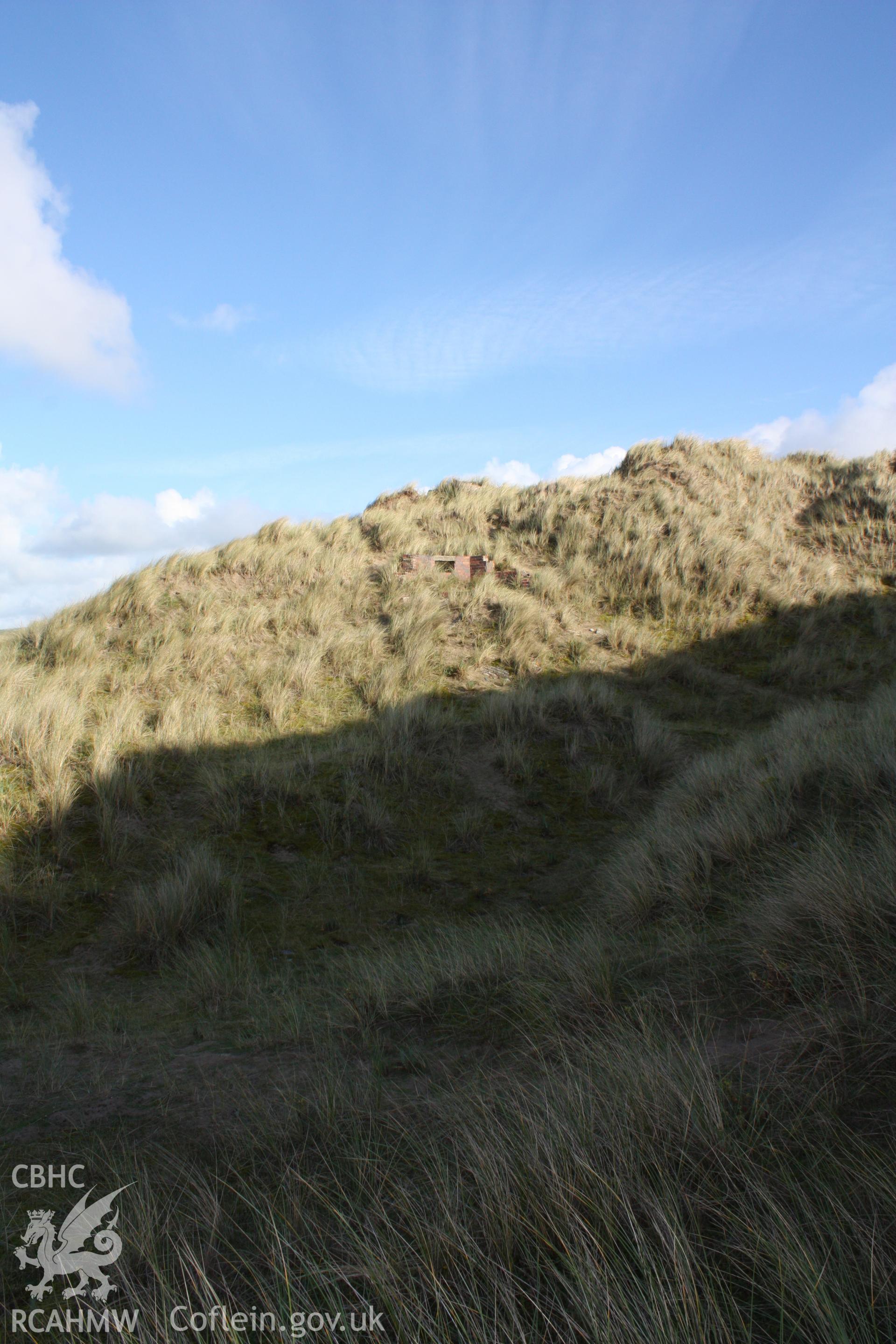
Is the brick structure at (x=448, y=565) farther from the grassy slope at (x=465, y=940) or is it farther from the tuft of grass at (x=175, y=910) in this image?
the tuft of grass at (x=175, y=910)

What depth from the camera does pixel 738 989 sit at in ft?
9.14

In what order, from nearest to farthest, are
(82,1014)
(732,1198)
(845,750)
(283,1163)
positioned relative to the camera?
Answer: (732,1198) < (283,1163) < (82,1014) < (845,750)

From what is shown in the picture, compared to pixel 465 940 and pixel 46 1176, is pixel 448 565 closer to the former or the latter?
pixel 465 940

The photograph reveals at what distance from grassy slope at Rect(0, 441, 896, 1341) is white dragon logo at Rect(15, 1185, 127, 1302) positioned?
0.30 feet

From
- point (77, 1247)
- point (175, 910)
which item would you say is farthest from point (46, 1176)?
point (175, 910)

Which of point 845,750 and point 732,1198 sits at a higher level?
point 845,750

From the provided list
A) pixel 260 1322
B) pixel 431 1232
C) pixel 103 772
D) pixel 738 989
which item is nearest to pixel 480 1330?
pixel 431 1232

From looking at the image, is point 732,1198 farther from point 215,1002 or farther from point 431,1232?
point 215,1002

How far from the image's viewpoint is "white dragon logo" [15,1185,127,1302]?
171 centimetres

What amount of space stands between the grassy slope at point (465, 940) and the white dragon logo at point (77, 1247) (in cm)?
9

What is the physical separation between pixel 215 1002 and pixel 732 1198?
117 inches

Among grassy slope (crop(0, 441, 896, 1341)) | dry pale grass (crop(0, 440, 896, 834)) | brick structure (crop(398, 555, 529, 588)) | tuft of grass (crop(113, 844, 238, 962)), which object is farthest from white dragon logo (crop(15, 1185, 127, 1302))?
brick structure (crop(398, 555, 529, 588))

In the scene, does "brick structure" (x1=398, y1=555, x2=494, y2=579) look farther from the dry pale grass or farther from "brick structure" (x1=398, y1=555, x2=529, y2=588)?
the dry pale grass

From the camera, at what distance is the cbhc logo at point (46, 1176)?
218 centimetres
